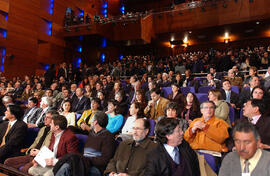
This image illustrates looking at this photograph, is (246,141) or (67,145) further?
(67,145)

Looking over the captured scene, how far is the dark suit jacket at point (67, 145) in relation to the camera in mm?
2006

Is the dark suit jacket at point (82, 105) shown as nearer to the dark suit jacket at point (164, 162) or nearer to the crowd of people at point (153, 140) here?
the crowd of people at point (153, 140)

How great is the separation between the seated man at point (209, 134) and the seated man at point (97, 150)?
27.1 inches

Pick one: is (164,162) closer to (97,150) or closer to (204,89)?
(97,150)

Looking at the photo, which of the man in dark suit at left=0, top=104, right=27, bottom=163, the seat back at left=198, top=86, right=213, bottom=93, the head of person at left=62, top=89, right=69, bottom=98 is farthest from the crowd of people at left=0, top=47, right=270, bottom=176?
the head of person at left=62, top=89, right=69, bottom=98

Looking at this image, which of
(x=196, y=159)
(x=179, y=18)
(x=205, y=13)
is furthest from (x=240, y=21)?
(x=196, y=159)

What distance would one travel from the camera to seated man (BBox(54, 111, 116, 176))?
175 cm

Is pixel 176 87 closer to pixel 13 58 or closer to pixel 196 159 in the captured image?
pixel 196 159

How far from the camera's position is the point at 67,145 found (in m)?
2.02

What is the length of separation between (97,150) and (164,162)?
81 centimetres

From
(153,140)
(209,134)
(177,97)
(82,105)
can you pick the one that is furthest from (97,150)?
(82,105)

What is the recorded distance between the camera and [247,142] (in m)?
1.10

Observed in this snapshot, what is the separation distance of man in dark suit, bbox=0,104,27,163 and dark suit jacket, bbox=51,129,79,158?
718mm

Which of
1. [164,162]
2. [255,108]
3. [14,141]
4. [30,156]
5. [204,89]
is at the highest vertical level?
[204,89]
